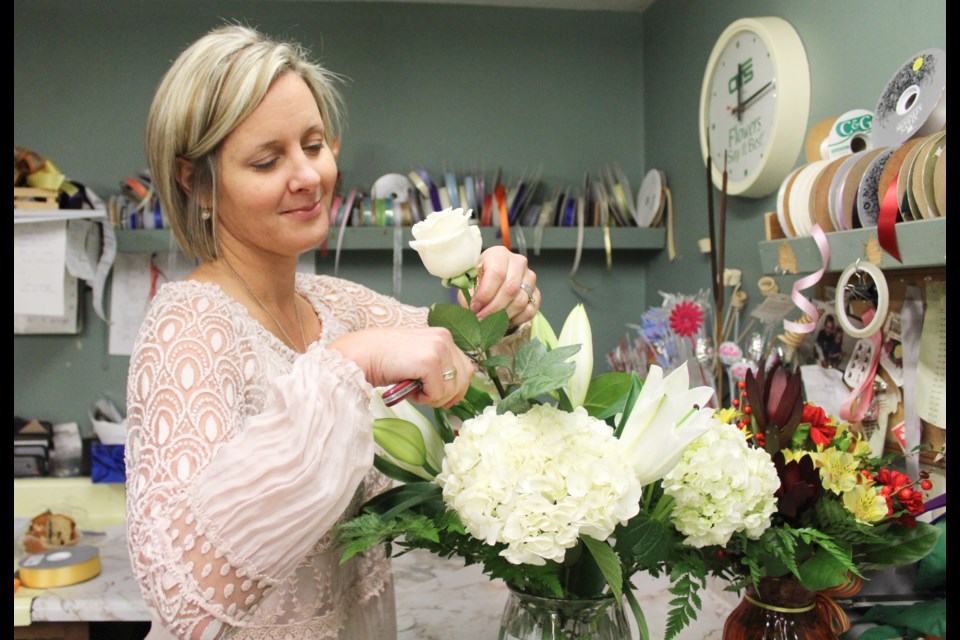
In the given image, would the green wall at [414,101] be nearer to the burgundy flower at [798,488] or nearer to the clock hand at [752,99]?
the clock hand at [752,99]

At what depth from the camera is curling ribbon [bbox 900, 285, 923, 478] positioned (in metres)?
1.28

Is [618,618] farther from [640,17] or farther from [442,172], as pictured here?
[640,17]

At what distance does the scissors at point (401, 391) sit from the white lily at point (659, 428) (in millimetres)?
188

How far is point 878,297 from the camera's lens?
1.22 metres

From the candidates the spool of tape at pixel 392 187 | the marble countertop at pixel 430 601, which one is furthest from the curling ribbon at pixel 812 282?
the spool of tape at pixel 392 187

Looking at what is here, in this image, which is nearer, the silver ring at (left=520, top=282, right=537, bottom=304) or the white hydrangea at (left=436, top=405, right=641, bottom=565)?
the white hydrangea at (left=436, top=405, right=641, bottom=565)

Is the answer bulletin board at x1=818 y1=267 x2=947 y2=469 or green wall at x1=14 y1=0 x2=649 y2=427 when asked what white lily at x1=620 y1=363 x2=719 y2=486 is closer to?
bulletin board at x1=818 y1=267 x2=947 y2=469

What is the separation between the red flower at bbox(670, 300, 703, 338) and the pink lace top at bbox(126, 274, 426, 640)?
44.8 inches

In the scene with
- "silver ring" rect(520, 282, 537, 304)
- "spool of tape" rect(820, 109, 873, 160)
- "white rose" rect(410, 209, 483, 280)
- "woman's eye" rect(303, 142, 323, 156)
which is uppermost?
"spool of tape" rect(820, 109, 873, 160)

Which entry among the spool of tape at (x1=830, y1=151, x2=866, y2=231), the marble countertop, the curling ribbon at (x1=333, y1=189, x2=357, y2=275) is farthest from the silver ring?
the curling ribbon at (x1=333, y1=189, x2=357, y2=275)

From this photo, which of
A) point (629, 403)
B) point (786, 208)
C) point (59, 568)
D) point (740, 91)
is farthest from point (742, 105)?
point (59, 568)

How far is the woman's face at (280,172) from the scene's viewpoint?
3.04 ft

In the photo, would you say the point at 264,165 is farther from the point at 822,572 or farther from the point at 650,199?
the point at 650,199
